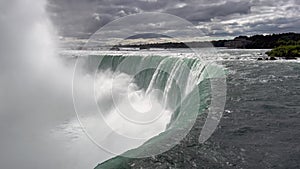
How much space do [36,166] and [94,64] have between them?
2774 cm

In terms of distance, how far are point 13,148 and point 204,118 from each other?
1134cm

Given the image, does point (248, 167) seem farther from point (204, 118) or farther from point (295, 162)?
point (204, 118)

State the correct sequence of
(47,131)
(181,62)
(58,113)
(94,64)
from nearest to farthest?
(47,131) < (181,62) < (58,113) < (94,64)

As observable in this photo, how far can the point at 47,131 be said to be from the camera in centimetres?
2069

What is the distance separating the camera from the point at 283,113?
11.1 meters


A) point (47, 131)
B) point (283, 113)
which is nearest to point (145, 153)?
point (283, 113)

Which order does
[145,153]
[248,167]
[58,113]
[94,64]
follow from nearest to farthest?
[248,167]
[145,153]
[58,113]
[94,64]

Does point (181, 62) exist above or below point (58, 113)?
above

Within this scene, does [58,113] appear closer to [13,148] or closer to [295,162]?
[13,148]

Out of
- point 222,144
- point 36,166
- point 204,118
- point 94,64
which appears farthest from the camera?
point 94,64

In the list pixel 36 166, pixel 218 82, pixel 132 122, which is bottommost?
pixel 36 166

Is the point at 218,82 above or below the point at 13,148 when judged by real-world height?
above

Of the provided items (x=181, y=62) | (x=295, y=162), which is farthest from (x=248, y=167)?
(x=181, y=62)

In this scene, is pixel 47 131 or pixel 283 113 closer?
pixel 283 113
